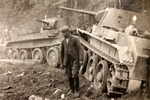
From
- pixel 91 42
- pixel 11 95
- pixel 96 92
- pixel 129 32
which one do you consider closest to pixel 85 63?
pixel 91 42

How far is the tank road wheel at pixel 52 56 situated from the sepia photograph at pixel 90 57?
3.68ft

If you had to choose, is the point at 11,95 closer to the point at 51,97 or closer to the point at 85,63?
the point at 51,97

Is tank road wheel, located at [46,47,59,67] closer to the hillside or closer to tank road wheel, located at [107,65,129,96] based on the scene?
the hillside

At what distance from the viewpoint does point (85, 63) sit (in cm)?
525

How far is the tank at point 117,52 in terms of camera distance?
346cm

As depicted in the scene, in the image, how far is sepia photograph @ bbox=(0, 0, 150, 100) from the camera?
347cm

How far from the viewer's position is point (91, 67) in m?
4.85

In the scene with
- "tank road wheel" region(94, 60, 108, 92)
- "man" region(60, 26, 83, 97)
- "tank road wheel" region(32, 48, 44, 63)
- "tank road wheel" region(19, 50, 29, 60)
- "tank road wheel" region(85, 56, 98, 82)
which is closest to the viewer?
"man" region(60, 26, 83, 97)

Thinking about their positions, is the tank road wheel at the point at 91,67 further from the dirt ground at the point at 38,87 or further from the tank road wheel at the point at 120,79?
the tank road wheel at the point at 120,79

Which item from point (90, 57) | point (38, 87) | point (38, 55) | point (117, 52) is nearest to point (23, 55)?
point (38, 55)

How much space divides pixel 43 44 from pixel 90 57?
2421 mm

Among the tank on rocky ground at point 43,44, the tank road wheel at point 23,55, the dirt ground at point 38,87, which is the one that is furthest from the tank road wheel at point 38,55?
the dirt ground at point 38,87

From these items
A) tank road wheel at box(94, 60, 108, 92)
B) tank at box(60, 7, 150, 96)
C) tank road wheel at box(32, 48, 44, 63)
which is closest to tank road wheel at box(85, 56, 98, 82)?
tank at box(60, 7, 150, 96)

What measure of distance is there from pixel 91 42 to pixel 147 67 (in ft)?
6.02
